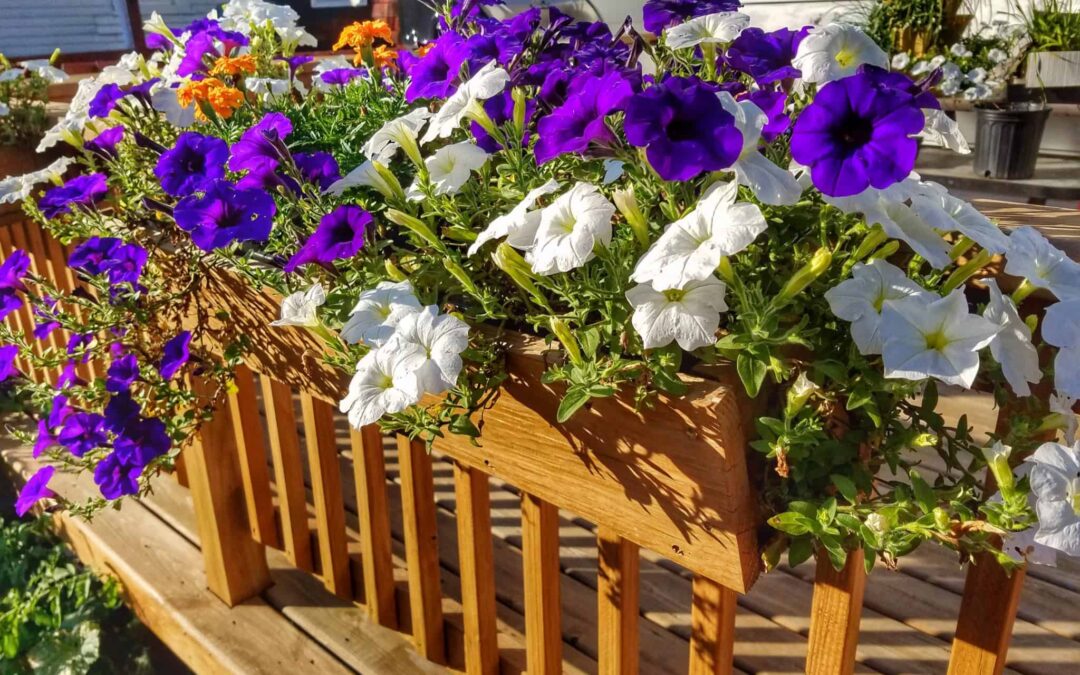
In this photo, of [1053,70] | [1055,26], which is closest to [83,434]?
[1053,70]

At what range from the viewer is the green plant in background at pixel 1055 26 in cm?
369

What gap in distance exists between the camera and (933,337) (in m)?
0.71

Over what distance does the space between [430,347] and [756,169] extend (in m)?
0.36

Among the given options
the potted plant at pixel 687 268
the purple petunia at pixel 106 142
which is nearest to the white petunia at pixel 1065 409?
the potted plant at pixel 687 268

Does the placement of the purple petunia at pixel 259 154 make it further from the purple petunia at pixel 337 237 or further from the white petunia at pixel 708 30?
the white petunia at pixel 708 30

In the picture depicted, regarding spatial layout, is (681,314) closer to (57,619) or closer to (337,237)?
(337,237)

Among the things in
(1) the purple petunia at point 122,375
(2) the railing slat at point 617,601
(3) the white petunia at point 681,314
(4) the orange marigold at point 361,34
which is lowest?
(2) the railing slat at point 617,601

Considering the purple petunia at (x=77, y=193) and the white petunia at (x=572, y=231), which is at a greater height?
the white petunia at (x=572, y=231)

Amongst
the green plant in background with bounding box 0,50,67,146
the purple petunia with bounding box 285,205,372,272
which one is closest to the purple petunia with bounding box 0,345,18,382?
the purple petunia with bounding box 285,205,372,272

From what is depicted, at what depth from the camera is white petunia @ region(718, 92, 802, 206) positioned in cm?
70

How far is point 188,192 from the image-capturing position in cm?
115

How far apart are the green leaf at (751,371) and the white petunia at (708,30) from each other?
0.32 meters

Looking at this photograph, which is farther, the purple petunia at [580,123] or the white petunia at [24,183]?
the white petunia at [24,183]

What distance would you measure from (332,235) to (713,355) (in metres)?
0.46
